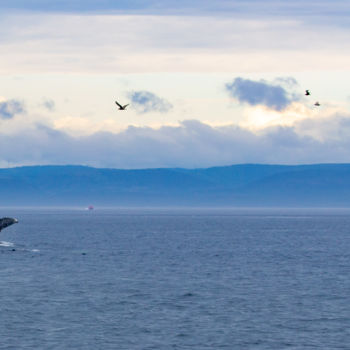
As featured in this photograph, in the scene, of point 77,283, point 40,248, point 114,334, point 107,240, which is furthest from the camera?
point 107,240

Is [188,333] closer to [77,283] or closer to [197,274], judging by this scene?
[77,283]

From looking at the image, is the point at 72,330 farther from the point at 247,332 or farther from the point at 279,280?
the point at 279,280

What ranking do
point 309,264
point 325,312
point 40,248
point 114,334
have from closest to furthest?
1. point 114,334
2. point 325,312
3. point 309,264
4. point 40,248

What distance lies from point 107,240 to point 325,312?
12170 cm

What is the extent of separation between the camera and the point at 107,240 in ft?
635

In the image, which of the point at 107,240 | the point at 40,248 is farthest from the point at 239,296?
the point at 107,240

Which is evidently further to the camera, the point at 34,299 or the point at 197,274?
the point at 197,274

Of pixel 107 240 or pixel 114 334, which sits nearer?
pixel 114 334

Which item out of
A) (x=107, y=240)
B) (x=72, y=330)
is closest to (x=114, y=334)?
(x=72, y=330)

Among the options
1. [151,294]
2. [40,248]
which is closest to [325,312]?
[151,294]

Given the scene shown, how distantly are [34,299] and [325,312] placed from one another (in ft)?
93.6

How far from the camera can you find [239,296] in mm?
85938

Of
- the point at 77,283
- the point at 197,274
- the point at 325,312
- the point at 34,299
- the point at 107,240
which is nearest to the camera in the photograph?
the point at 325,312

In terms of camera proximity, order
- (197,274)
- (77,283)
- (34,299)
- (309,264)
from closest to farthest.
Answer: (34,299), (77,283), (197,274), (309,264)
